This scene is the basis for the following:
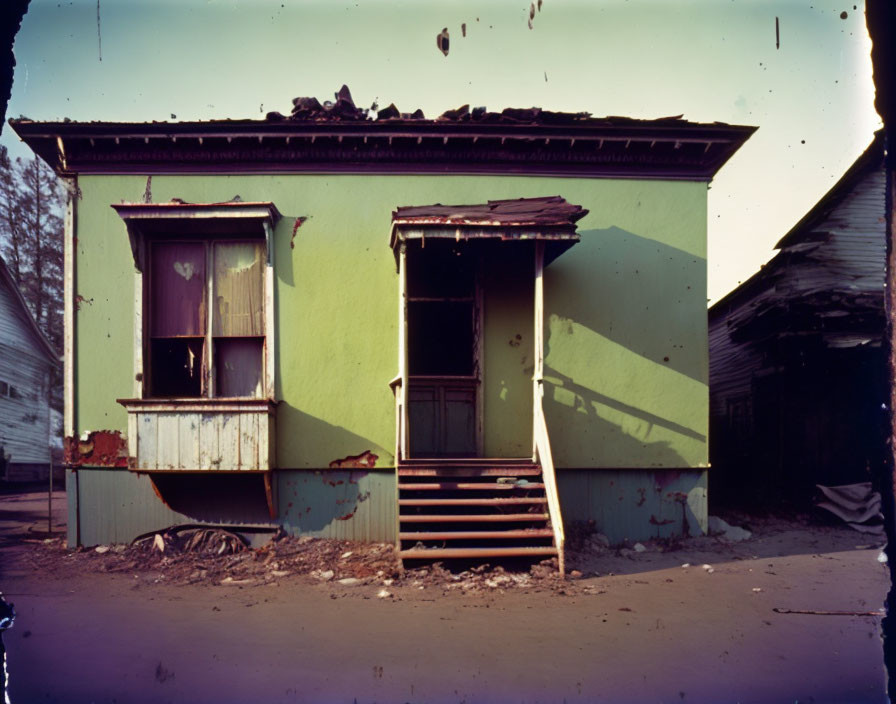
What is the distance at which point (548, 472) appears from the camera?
7910mm

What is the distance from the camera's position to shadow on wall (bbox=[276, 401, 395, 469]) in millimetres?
9164

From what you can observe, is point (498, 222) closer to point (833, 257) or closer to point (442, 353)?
point (442, 353)

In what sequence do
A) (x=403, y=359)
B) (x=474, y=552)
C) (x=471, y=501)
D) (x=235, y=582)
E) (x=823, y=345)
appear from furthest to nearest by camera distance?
(x=823, y=345)
(x=403, y=359)
(x=471, y=501)
(x=235, y=582)
(x=474, y=552)

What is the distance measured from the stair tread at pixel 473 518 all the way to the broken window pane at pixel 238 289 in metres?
3.64

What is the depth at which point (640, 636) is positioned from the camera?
526 centimetres

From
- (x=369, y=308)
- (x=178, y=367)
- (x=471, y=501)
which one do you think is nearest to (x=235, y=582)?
(x=471, y=501)

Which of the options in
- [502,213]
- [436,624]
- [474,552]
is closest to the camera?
[436,624]

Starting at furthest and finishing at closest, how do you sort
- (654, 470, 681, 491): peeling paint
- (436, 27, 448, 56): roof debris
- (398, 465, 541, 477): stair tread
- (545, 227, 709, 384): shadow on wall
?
(545, 227, 709, 384): shadow on wall → (654, 470, 681, 491): peeling paint → (398, 465, 541, 477): stair tread → (436, 27, 448, 56): roof debris

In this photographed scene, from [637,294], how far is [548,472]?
10.5ft

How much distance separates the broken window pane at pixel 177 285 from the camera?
9.48 m

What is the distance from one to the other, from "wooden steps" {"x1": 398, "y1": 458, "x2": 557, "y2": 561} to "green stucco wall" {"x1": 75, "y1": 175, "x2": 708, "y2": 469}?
1133 mm

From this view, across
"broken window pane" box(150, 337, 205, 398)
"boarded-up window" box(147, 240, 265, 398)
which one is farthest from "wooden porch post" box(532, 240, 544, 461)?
"broken window pane" box(150, 337, 205, 398)

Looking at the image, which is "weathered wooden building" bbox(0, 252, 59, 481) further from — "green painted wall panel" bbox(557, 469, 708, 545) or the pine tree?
"green painted wall panel" bbox(557, 469, 708, 545)

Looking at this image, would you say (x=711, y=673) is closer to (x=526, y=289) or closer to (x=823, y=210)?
(x=526, y=289)
